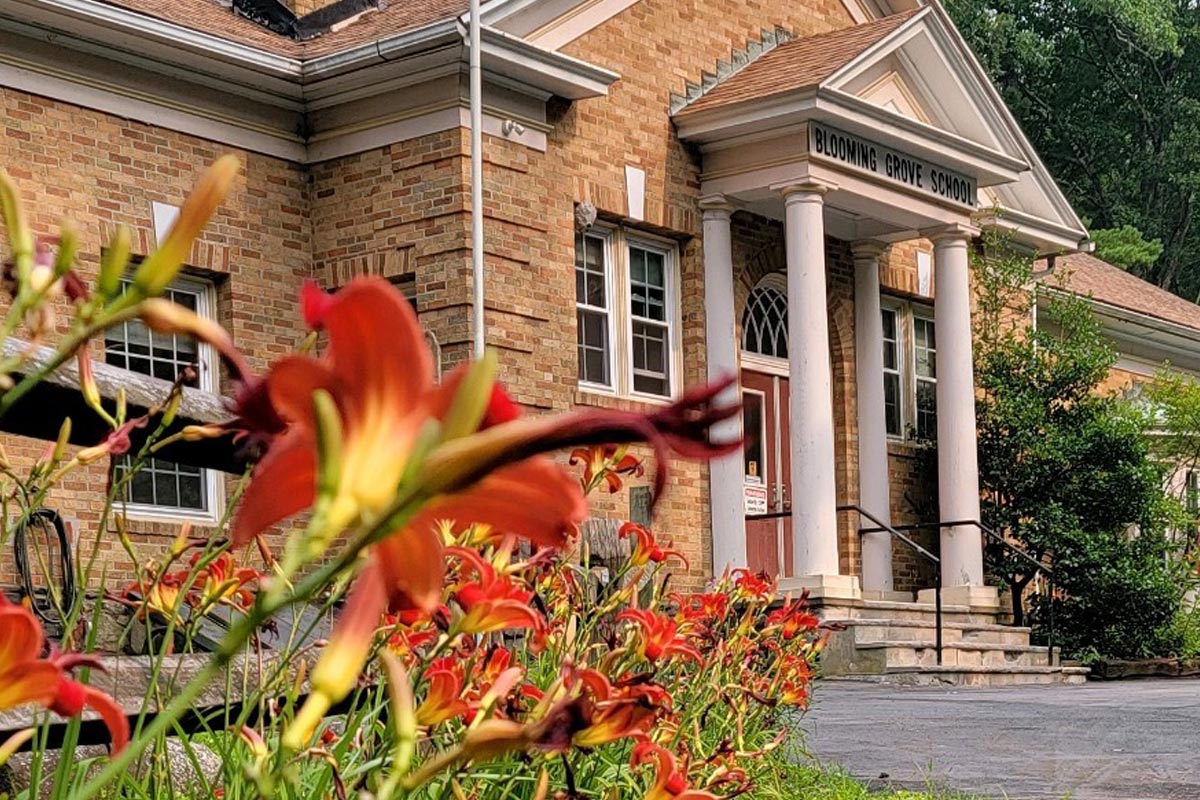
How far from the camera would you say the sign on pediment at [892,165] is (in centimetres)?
1625

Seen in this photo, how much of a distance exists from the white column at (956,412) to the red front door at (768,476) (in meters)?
1.54

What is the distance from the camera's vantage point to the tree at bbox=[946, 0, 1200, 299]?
129 feet

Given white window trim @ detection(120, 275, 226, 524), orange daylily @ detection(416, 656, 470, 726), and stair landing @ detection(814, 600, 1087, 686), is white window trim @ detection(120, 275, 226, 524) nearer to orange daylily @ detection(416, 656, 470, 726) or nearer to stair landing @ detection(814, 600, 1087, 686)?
stair landing @ detection(814, 600, 1087, 686)

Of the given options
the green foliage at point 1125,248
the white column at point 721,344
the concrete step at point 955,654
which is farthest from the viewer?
the green foliage at point 1125,248

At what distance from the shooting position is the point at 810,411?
16.3 metres

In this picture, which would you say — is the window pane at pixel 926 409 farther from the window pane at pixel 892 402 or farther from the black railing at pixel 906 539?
the black railing at pixel 906 539

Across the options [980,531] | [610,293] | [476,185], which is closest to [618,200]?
[610,293]

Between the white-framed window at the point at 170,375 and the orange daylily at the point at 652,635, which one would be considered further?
the white-framed window at the point at 170,375

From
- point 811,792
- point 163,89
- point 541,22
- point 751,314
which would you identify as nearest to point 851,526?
point 751,314

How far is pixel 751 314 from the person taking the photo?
18141 millimetres

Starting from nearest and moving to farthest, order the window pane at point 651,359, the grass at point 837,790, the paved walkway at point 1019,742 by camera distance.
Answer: the grass at point 837,790, the paved walkway at point 1019,742, the window pane at point 651,359

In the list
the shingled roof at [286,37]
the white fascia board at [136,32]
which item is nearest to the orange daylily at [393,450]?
the white fascia board at [136,32]

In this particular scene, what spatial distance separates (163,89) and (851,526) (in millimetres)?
8067

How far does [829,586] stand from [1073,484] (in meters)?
4.01
